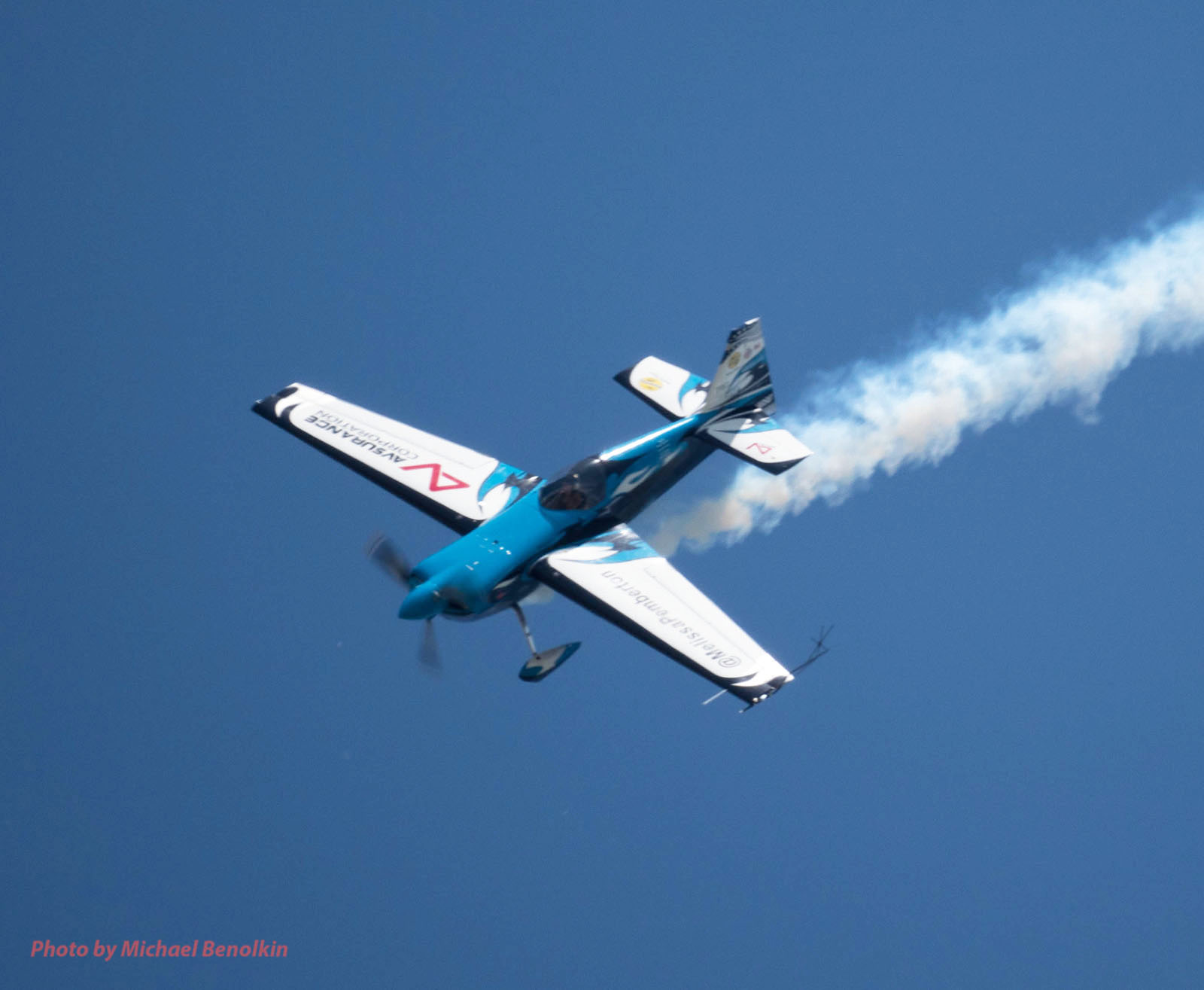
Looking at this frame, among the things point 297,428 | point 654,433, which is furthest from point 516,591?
point 297,428

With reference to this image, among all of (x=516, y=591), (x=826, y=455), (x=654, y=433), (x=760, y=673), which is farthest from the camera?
(x=826, y=455)

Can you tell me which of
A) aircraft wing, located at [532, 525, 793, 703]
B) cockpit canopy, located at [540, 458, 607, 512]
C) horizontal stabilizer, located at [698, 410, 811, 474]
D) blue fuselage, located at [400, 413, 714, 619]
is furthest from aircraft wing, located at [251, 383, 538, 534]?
horizontal stabilizer, located at [698, 410, 811, 474]

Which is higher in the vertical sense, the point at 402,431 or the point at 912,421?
the point at 402,431

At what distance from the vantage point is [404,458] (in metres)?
35.2

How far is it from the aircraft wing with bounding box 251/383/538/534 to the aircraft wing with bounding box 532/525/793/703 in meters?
2.25

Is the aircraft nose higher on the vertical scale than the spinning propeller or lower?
lower

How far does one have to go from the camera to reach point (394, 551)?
103 feet

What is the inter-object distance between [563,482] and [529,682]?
13.7 feet

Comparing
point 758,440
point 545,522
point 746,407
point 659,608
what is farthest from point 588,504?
point 746,407

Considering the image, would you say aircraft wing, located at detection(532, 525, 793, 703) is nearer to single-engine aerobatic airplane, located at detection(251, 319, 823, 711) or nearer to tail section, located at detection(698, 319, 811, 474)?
single-engine aerobatic airplane, located at detection(251, 319, 823, 711)

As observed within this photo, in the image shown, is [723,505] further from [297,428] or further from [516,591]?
[297,428]

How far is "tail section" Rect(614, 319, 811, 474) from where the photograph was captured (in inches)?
1371

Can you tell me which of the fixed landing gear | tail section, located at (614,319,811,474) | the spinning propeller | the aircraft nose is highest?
tail section, located at (614,319,811,474)

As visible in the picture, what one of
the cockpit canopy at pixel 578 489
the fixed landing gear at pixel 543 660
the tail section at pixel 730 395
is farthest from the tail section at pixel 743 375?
the fixed landing gear at pixel 543 660
